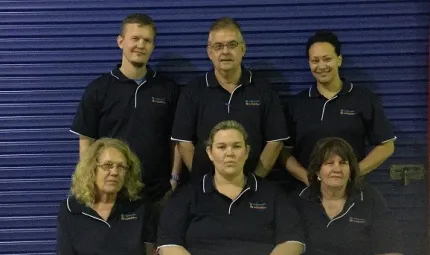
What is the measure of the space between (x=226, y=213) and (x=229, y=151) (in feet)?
1.02

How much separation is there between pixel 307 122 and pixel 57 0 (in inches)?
67.2

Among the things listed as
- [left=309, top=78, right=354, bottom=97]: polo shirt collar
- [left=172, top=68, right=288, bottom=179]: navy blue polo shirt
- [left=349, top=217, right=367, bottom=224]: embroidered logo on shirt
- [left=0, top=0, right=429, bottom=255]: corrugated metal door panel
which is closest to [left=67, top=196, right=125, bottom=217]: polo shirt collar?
[left=172, top=68, right=288, bottom=179]: navy blue polo shirt

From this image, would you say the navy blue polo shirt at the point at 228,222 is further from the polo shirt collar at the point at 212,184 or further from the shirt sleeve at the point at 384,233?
the shirt sleeve at the point at 384,233

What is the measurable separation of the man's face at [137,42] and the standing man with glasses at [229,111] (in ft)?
1.00

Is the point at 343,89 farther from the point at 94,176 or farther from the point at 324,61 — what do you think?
the point at 94,176

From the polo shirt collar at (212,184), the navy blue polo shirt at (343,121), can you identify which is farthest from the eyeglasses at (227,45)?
the polo shirt collar at (212,184)

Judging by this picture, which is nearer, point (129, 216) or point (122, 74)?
point (129, 216)

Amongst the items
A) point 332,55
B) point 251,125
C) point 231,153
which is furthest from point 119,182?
point 332,55

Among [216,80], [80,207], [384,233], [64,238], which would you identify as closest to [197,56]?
[216,80]

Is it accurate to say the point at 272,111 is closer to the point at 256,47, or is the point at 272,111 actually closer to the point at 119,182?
the point at 256,47

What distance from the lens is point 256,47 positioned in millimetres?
3516

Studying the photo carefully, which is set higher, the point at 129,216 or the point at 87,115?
the point at 87,115

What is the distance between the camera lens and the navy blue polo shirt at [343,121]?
10.1 feet

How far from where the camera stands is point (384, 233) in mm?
2740
